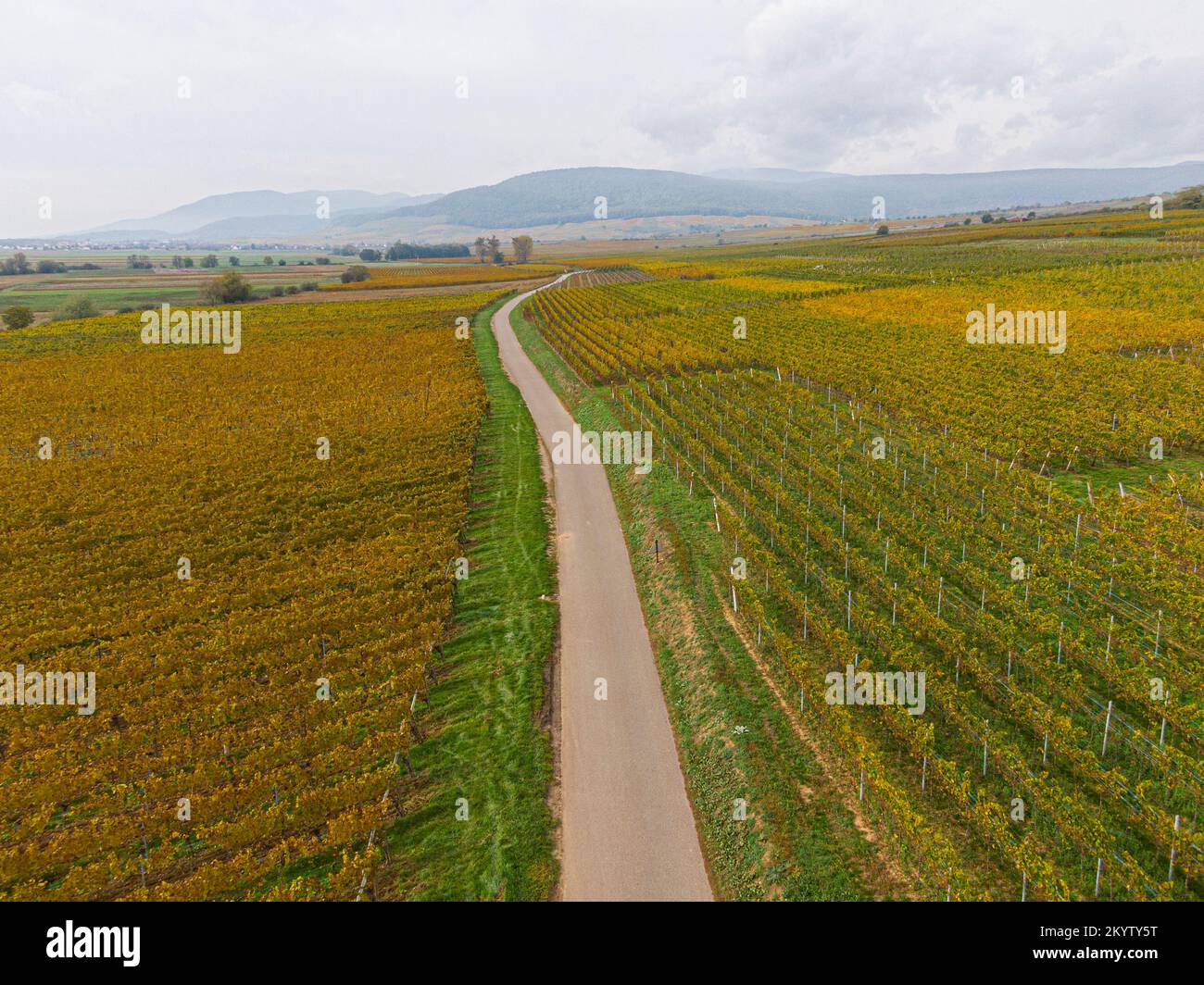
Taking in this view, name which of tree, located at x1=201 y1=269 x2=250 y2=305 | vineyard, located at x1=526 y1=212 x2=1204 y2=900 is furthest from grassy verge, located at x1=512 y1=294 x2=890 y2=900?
tree, located at x1=201 y1=269 x2=250 y2=305

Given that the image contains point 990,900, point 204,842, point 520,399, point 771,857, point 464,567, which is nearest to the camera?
point 990,900

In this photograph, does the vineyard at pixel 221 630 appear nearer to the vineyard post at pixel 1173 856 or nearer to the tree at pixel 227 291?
the vineyard post at pixel 1173 856

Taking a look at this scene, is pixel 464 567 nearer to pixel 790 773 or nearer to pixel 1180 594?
pixel 790 773

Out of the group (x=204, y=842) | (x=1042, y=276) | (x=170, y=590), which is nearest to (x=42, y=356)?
(x=170, y=590)

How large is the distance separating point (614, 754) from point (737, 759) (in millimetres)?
3127

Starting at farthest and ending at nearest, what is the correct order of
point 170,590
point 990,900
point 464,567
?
point 464,567 → point 170,590 → point 990,900

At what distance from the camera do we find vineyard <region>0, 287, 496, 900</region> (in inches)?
550

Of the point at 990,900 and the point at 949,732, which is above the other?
the point at 949,732

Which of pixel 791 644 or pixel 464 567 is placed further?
pixel 464 567

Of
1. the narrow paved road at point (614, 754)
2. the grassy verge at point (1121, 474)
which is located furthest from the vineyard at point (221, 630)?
the grassy verge at point (1121, 474)

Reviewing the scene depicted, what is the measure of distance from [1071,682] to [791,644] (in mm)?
6863

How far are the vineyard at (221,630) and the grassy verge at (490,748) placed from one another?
0.76 metres

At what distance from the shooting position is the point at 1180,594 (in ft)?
62.1

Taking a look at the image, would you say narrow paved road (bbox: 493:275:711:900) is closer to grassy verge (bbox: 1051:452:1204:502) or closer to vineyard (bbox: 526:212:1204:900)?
vineyard (bbox: 526:212:1204:900)
